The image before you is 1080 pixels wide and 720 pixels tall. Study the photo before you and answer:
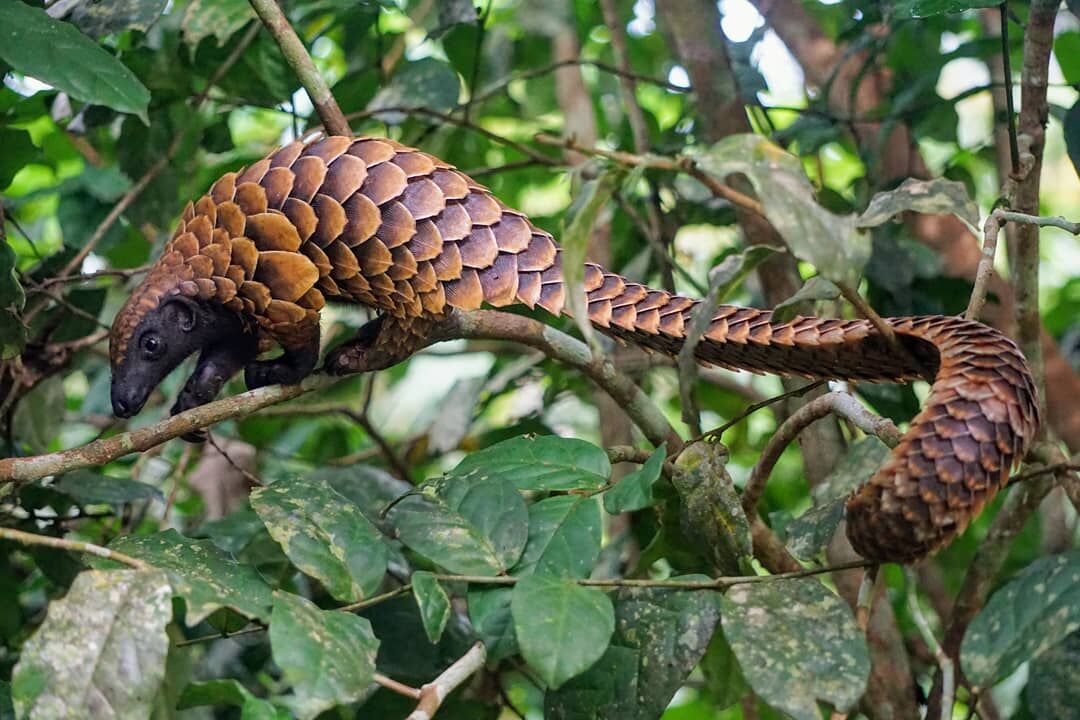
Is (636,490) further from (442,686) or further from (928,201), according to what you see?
(928,201)

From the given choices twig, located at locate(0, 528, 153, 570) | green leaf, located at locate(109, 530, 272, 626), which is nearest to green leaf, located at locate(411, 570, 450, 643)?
green leaf, located at locate(109, 530, 272, 626)

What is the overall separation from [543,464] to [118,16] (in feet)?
2.94

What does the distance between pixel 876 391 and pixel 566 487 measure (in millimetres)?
915

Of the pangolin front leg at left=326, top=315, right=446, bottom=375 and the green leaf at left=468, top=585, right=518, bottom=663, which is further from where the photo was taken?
the pangolin front leg at left=326, top=315, right=446, bottom=375

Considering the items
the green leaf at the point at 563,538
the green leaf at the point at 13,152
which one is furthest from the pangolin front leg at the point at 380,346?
the green leaf at the point at 13,152

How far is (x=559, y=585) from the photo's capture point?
103 centimetres

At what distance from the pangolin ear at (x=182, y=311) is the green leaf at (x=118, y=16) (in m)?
0.43

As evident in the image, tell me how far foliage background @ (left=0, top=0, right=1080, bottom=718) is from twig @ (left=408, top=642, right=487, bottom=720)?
0.07ft

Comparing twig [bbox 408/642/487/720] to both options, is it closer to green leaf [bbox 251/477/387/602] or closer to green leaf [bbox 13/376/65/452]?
green leaf [bbox 251/477/387/602]

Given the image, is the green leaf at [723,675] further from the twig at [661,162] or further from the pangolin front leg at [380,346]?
the twig at [661,162]

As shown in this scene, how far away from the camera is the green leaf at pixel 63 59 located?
1.20 metres

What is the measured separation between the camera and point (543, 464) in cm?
126

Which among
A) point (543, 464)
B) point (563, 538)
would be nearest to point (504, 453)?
point (543, 464)

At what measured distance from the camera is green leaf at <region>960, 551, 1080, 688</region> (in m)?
1.12
